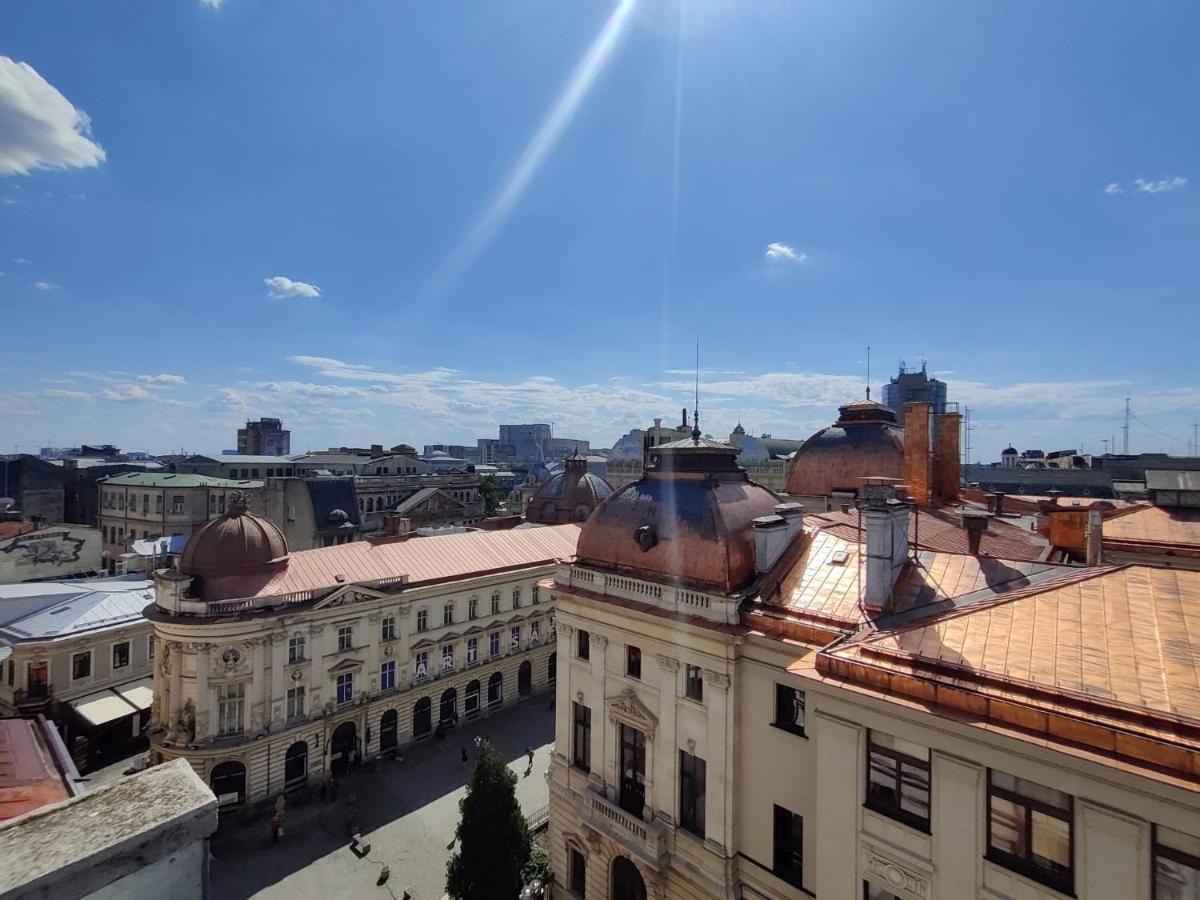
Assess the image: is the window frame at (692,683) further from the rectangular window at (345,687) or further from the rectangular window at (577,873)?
the rectangular window at (345,687)

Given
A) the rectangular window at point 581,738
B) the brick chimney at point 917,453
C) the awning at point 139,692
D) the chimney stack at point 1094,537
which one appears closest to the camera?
the chimney stack at point 1094,537

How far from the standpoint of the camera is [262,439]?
149 metres

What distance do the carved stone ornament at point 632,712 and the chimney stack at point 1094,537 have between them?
1687 centimetres

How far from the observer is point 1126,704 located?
1064 cm

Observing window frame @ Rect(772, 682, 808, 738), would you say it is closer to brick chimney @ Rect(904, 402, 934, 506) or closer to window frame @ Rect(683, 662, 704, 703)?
window frame @ Rect(683, 662, 704, 703)

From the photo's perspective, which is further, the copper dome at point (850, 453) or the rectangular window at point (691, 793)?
the copper dome at point (850, 453)

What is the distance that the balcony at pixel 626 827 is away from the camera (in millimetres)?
20453

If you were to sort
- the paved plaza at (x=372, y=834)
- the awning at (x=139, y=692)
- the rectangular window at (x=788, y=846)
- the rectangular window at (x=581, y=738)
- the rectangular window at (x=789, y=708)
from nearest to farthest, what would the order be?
the rectangular window at (x=788, y=846), the rectangular window at (x=789, y=708), the rectangular window at (x=581, y=738), the paved plaza at (x=372, y=834), the awning at (x=139, y=692)

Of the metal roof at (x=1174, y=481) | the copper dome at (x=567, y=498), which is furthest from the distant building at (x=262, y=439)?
the metal roof at (x=1174, y=481)

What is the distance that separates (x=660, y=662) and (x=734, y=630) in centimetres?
345

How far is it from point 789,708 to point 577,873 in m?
13.1

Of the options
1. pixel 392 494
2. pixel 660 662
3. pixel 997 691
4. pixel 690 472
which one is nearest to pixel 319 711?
pixel 660 662

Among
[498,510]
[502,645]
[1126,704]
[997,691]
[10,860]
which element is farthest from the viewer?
[498,510]

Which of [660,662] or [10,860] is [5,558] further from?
[10,860]
